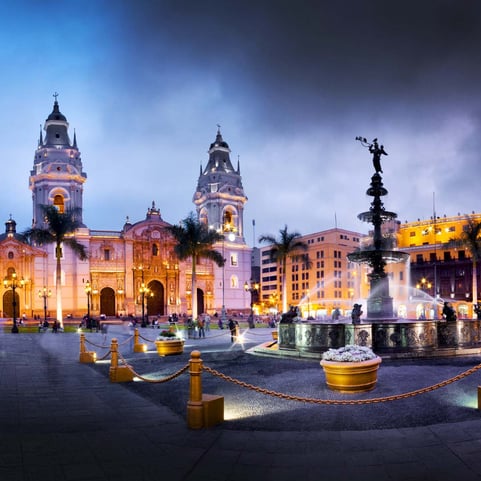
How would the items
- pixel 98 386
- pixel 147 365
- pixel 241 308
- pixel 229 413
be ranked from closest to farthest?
1. pixel 229 413
2. pixel 98 386
3. pixel 147 365
4. pixel 241 308

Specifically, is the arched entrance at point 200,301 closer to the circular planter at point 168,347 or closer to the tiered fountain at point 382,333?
the circular planter at point 168,347

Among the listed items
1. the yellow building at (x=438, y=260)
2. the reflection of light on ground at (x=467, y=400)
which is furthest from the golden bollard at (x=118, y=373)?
the yellow building at (x=438, y=260)

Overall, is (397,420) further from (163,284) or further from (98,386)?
(163,284)

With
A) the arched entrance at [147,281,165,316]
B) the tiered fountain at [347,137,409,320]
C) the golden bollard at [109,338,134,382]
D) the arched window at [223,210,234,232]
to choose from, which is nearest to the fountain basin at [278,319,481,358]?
the tiered fountain at [347,137,409,320]

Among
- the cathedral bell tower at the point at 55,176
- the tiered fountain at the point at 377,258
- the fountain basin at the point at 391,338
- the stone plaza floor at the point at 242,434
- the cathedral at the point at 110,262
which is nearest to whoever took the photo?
the stone plaza floor at the point at 242,434

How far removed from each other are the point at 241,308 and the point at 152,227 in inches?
792

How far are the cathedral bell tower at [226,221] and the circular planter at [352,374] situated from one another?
6724cm

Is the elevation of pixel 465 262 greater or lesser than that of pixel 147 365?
greater

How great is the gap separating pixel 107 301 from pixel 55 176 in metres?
20.1

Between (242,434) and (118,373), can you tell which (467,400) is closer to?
(242,434)

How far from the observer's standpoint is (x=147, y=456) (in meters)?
6.93

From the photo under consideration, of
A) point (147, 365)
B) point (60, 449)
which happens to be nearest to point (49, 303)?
point (147, 365)

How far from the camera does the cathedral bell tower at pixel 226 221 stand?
79.8 meters

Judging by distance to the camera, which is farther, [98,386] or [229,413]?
[98,386]
